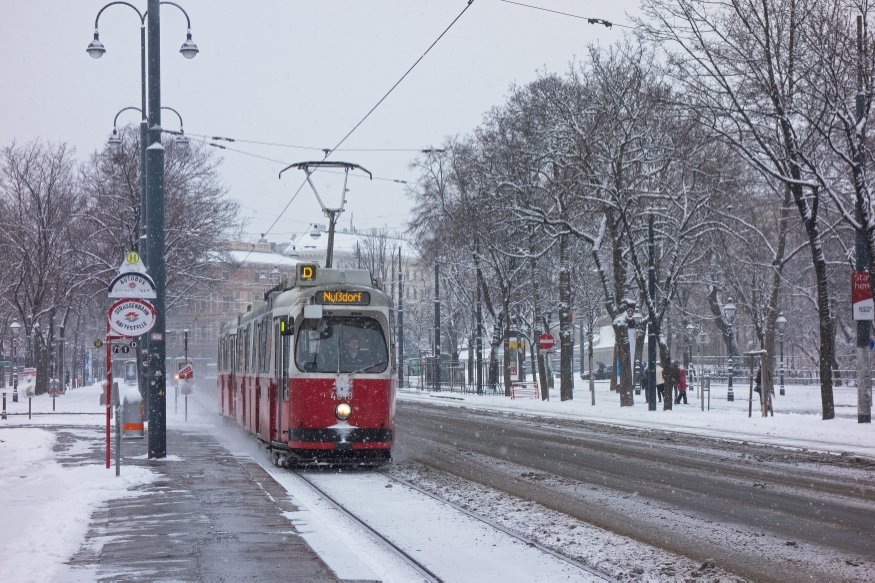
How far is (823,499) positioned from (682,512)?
234cm

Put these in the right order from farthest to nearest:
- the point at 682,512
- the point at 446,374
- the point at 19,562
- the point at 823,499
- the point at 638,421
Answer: the point at 446,374, the point at 638,421, the point at 823,499, the point at 682,512, the point at 19,562

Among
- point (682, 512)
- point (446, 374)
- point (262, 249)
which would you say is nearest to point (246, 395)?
point (682, 512)

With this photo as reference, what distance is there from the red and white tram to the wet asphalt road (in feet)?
5.28

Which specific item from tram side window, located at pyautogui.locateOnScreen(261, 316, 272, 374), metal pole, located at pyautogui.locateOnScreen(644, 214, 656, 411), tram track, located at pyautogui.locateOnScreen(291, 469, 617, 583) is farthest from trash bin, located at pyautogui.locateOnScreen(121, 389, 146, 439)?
metal pole, located at pyautogui.locateOnScreen(644, 214, 656, 411)

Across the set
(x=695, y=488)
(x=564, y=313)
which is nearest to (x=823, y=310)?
(x=695, y=488)

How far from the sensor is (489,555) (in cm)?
946

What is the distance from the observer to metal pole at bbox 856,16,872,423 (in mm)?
23562

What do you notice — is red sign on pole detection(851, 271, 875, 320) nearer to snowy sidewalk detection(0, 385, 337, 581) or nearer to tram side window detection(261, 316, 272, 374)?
tram side window detection(261, 316, 272, 374)

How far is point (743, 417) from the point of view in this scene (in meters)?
29.8

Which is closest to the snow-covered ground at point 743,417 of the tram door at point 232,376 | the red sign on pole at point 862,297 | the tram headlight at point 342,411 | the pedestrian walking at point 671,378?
the pedestrian walking at point 671,378

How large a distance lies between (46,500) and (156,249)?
6009 mm

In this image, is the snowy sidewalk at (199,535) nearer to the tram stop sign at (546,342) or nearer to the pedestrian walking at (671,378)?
the pedestrian walking at (671,378)

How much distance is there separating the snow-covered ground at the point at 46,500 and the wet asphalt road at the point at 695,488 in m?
5.20

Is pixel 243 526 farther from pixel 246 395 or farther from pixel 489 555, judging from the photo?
pixel 246 395
